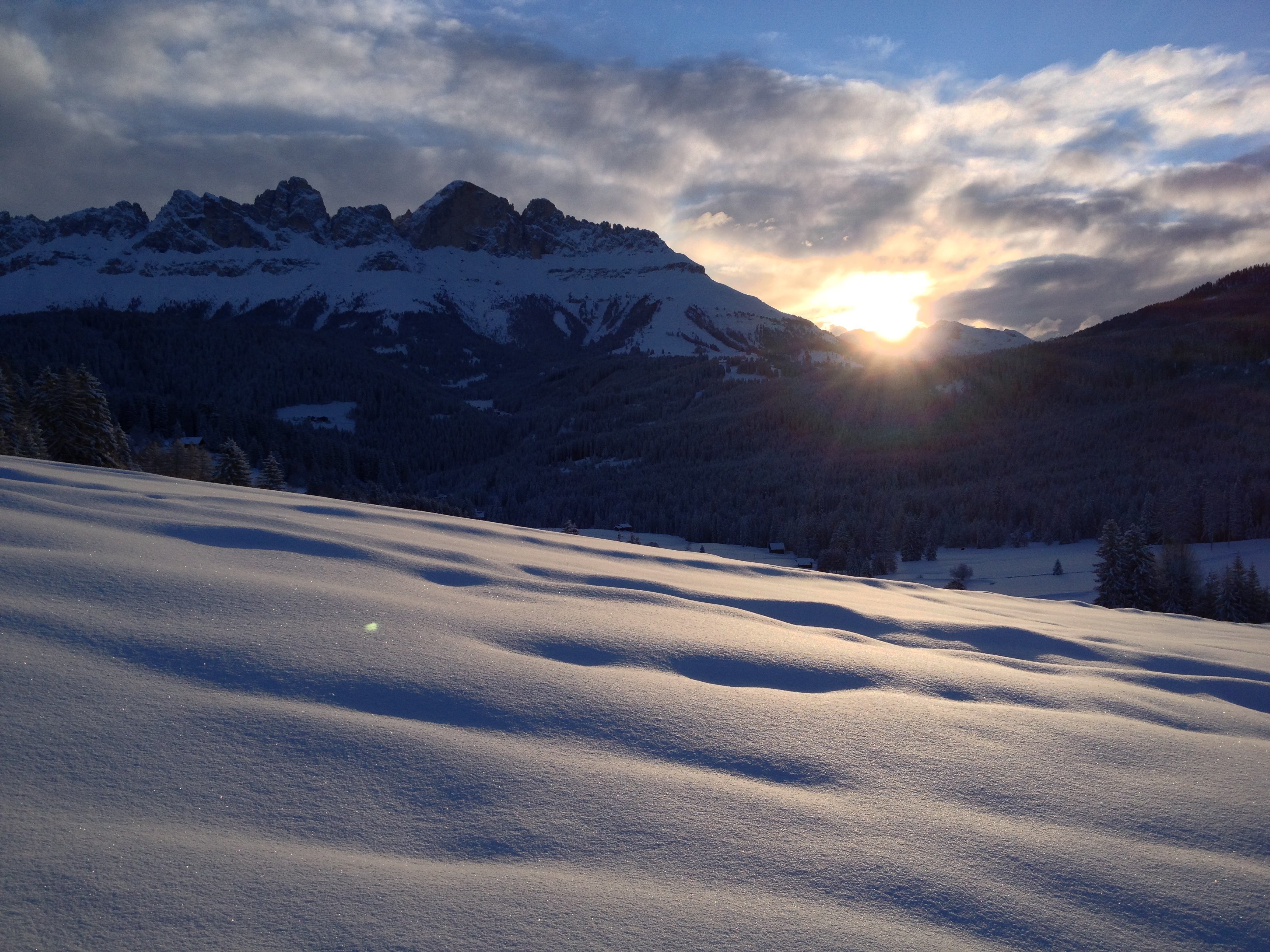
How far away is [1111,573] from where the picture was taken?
32906 millimetres

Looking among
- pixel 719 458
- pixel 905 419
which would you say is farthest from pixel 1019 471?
pixel 719 458

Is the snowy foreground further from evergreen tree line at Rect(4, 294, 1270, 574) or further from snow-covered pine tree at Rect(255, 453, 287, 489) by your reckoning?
evergreen tree line at Rect(4, 294, 1270, 574)

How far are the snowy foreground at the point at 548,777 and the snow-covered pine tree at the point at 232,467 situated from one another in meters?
26.2

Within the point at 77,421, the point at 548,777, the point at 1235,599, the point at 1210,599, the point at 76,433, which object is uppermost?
the point at 77,421

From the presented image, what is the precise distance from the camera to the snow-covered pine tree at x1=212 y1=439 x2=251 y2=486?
27.0m

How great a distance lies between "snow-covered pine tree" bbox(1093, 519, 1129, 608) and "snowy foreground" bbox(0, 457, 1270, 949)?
3447 centimetres

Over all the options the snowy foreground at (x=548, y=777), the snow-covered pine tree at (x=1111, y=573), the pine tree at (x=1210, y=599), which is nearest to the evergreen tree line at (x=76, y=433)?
the snowy foreground at (x=548, y=777)

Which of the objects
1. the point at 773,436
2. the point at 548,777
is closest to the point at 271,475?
the point at 548,777

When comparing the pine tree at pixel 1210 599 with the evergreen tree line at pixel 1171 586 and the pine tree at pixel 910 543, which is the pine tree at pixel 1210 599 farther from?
the pine tree at pixel 910 543

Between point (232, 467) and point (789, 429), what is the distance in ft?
301

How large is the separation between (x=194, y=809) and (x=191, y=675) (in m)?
0.91

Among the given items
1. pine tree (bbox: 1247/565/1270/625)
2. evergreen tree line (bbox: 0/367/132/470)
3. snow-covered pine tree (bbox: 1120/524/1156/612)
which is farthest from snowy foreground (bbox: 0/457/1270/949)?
pine tree (bbox: 1247/565/1270/625)

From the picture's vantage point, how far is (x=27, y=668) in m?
2.51

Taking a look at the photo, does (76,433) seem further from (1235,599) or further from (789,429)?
(789,429)
